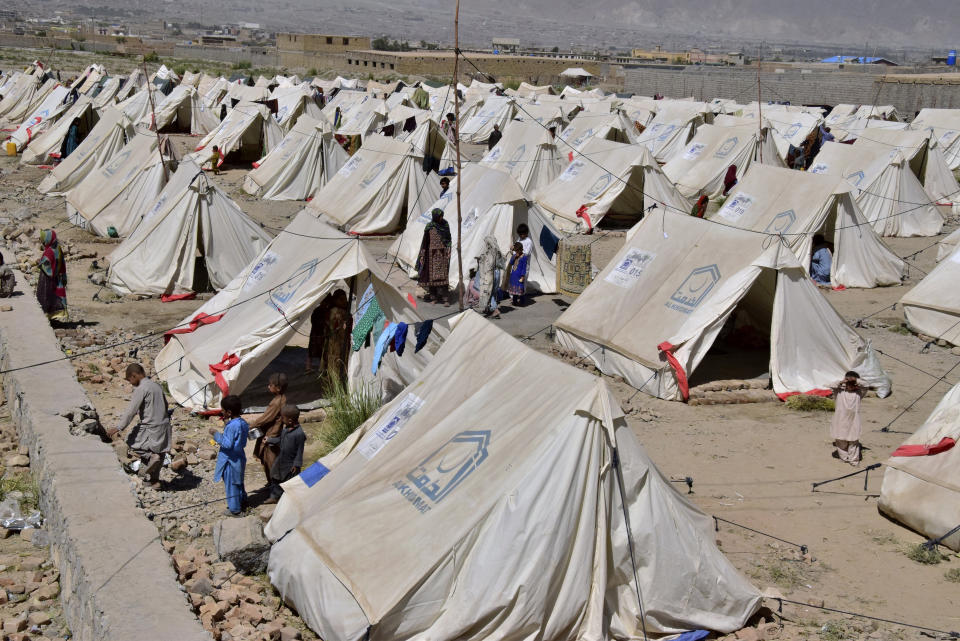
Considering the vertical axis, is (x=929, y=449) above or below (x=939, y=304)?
below

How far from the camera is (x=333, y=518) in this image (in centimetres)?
639

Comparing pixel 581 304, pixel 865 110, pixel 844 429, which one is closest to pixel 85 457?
pixel 581 304

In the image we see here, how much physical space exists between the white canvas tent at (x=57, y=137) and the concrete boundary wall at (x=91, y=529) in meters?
16.3

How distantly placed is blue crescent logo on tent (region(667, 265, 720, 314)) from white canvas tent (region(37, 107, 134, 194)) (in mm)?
14028

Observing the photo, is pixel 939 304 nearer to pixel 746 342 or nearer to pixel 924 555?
pixel 746 342

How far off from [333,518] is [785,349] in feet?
19.3

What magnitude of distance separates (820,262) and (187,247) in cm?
925

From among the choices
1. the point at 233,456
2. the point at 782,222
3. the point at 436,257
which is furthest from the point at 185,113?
the point at 233,456

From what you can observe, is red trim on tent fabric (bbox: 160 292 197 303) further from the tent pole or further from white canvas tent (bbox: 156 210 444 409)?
the tent pole

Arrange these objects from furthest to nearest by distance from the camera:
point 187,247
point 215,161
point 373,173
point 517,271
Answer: point 215,161 < point 373,173 < point 187,247 < point 517,271

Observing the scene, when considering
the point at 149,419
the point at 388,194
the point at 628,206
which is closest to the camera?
the point at 149,419

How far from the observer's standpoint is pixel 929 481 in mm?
7441

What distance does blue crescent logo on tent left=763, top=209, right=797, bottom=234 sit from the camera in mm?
14516

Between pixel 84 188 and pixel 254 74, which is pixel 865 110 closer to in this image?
pixel 84 188
